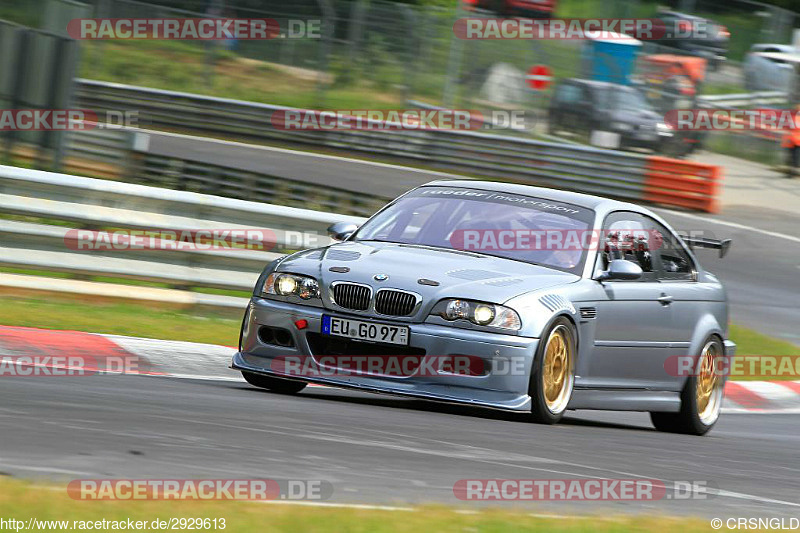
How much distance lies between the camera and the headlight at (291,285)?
24.6 ft

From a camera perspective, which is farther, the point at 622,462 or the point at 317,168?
the point at 317,168

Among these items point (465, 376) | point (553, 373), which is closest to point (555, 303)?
point (553, 373)

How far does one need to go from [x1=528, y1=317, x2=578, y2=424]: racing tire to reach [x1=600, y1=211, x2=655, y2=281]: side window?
32.6 inches

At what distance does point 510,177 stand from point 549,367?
17.0 m

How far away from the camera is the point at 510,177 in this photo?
79.6 feet

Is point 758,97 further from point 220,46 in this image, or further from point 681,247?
point 681,247

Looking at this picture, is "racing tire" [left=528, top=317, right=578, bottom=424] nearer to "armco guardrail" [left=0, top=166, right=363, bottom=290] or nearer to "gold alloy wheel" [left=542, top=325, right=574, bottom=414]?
"gold alloy wheel" [left=542, top=325, right=574, bottom=414]

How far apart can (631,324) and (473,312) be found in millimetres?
1526

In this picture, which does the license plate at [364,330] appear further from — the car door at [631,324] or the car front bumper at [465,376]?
the car door at [631,324]

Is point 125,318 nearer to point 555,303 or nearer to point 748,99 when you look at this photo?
point 555,303

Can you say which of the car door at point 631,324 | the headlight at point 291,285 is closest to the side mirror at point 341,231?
the headlight at point 291,285

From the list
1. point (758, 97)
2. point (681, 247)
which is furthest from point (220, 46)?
point (681, 247)

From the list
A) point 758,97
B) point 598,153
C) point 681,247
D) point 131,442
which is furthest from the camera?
point 758,97

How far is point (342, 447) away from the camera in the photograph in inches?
222
